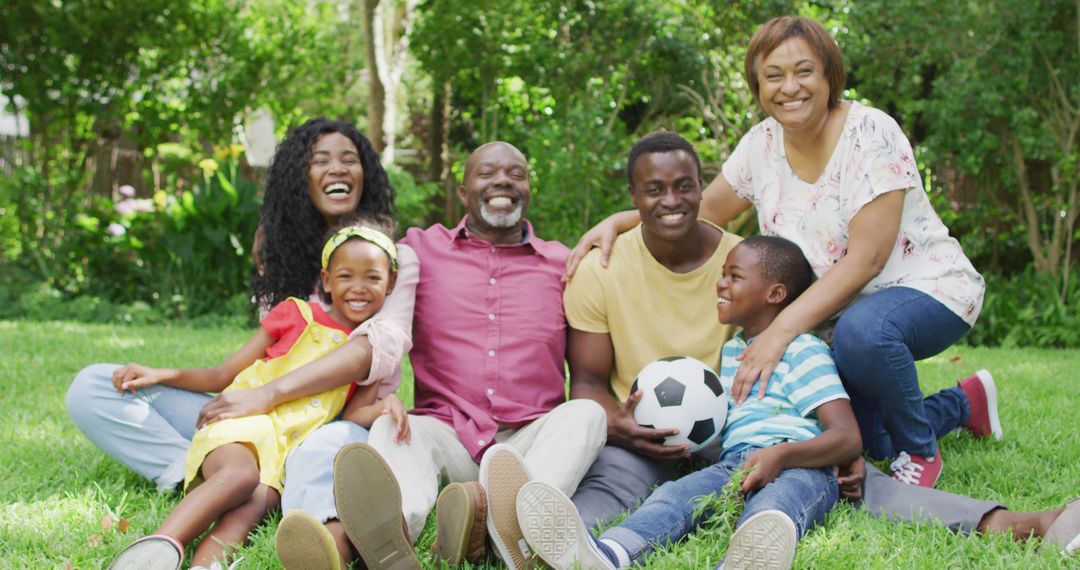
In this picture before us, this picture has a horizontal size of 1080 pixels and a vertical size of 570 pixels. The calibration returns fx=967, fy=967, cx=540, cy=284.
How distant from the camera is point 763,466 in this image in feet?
9.32

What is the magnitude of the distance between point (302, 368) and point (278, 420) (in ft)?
0.61

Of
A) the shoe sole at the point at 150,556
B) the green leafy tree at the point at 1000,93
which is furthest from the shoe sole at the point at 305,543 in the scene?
the green leafy tree at the point at 1000,93

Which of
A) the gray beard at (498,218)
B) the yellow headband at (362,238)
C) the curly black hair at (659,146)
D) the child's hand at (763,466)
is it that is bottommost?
the child's hand at (763,466)

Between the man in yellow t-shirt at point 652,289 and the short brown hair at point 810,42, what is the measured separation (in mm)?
454

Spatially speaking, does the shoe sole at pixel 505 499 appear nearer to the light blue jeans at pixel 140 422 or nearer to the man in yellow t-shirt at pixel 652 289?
the light blue jeans at pixel 140 422

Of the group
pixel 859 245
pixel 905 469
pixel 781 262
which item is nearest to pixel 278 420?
pixel 781 262

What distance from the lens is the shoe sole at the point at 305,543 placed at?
238 cm

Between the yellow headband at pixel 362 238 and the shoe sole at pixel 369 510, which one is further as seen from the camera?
the yellow headband at pixel 362 238

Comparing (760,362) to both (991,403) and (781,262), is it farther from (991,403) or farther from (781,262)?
(991,403)

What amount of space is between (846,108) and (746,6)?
5.64 metres

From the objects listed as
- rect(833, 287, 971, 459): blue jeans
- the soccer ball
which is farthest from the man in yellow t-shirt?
rect(833, 287, 971, 459): blue jeans

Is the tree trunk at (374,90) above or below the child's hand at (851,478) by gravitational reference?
above

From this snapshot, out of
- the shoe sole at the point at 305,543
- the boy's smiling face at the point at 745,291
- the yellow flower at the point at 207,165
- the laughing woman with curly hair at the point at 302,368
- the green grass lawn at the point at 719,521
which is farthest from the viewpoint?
the yellow flower at the point at 207,165

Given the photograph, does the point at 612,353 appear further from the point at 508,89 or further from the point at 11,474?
the point at 508,89
